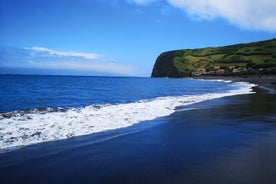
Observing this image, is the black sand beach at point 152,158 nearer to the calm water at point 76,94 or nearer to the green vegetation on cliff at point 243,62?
the calm water at point 76,94

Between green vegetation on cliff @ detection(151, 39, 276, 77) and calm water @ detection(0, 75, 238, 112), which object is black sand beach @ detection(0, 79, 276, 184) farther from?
green vegetation on cliff @ detection(151, 39, 276, 77)

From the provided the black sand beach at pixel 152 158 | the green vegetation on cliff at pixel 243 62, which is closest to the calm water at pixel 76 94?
the black sand beach at pixel 152 158

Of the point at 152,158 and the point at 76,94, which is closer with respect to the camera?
the point at 152,158

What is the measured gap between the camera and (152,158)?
7387mm

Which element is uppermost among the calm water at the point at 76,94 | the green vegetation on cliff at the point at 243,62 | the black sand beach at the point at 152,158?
the green vegetation on cliff at the point at 243,62

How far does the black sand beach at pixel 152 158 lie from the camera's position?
5953 mm

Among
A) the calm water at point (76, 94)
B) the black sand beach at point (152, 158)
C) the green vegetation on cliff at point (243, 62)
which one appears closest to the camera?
the black sand beach at point (152, 158)

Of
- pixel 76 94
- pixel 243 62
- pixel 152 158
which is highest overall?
pixel 243 62

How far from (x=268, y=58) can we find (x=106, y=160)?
A: 172 m

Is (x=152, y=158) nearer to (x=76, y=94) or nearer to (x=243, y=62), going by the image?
(x=76, y=94)

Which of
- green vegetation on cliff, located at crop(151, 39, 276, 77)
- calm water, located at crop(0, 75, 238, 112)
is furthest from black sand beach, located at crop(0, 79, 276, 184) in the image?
green vegetation on cliff, located at crop(151, 39, 276, 77)

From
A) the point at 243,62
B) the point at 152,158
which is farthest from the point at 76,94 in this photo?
the point at 243,62

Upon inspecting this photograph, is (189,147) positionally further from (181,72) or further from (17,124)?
(181,72)

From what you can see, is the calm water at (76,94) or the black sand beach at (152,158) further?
the calm water at (76,94)
